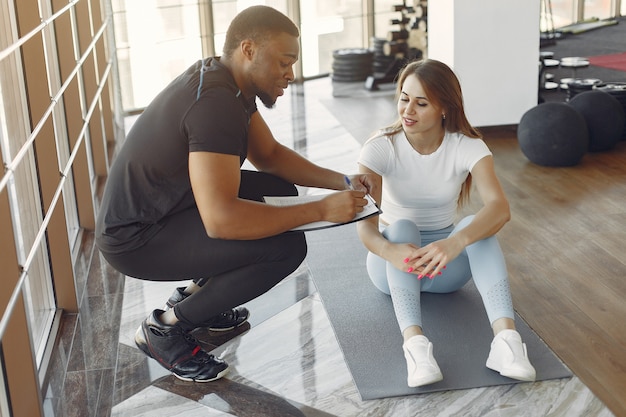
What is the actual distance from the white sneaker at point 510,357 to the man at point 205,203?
527 mm

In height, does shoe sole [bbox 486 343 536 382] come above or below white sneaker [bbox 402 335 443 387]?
below

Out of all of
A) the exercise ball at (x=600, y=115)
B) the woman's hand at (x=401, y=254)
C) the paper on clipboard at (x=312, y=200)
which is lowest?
the exercise ball at (x=600, y=115)

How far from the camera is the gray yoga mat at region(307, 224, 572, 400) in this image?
2254mm

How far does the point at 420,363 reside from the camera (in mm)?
2211

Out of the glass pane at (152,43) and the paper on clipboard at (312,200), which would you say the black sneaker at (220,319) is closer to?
the paper on clipboard at (312,200)

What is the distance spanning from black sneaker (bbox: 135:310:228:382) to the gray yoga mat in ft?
1.27

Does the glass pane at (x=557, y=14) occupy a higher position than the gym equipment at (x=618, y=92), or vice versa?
the glass pane at (x=557, y=14)

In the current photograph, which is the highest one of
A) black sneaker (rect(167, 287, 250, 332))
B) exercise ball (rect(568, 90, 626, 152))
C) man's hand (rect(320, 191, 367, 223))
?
man's hand (rect(320, 191, 367, 223))

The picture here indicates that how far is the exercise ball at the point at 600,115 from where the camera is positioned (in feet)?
14.5

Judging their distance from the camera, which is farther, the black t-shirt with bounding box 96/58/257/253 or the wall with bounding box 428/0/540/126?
the wall with bounding box 428/0/540/126

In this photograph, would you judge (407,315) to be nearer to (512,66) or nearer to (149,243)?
(149,243)

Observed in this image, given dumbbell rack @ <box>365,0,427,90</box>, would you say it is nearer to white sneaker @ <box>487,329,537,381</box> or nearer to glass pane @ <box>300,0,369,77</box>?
glass pane @ <box>300,0,369,77</box>

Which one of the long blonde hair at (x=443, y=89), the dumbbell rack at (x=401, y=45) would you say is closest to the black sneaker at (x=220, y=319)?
the long blonde hair at (x=443, y=89)

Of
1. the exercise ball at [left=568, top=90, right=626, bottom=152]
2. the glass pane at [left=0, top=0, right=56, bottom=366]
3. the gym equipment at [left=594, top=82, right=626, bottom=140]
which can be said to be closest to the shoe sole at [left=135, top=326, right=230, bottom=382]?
the glass pane at [left=0, top=0, right=56, bottom=366]
